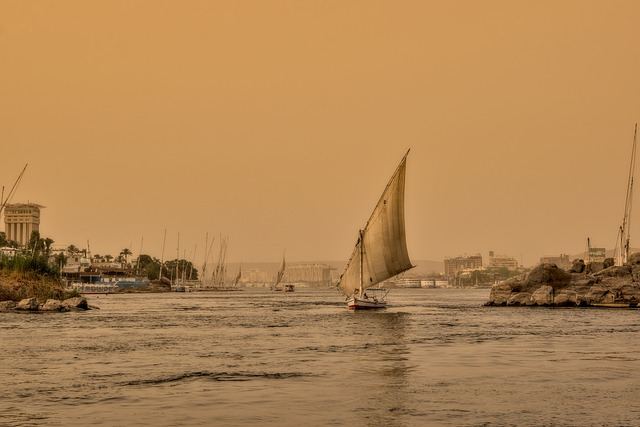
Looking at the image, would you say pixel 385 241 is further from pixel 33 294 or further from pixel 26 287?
pixel 26 287

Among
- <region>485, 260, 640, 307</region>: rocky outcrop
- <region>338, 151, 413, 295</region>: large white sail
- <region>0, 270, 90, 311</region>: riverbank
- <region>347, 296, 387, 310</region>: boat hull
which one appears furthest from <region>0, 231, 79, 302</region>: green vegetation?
<region>485, 260, 640, 307</region>: rocky outcrop

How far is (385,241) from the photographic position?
99938 mm

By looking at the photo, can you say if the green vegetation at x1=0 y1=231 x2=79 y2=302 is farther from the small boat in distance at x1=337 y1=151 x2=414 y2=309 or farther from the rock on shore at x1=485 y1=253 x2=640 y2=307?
the rock on shore at x1=485 y1=253 x2=640 y2=307

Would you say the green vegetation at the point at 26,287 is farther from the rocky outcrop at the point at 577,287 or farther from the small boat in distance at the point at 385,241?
the rocky outcrop at the point at 577,287

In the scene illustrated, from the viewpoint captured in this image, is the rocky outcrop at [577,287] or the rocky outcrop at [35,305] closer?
the rocky outcrop at [35,305]

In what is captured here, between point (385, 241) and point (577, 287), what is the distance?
157 feet

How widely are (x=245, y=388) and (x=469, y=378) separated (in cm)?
1016

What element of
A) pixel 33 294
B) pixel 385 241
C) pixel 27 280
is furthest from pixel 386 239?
pixel 27 280

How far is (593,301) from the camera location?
130375 millimetres

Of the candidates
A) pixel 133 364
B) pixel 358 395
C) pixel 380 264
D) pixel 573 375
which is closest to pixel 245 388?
pixel 358 395

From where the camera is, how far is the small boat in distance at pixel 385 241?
98.0 m

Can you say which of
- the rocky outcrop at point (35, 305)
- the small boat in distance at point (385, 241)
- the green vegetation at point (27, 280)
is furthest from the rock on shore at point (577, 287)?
the green vegetation at point (27, 280)

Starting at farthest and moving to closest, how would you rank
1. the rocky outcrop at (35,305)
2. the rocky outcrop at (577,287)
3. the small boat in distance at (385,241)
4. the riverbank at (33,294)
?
1. the rocky outcrop at (577,287)
2. the riverbank at (33,294)
3. the rocky outcrop at (35,305)
4. the small boat in distance at (385,241)

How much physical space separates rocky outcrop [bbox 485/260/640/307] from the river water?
6033 centimetres
